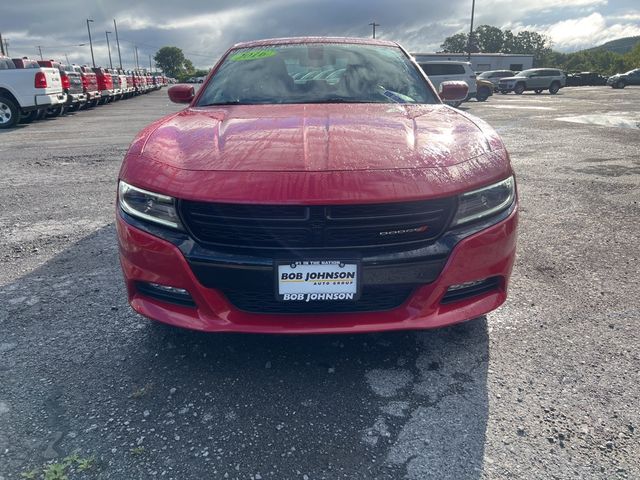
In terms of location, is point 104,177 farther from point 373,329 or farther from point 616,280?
point 616,280

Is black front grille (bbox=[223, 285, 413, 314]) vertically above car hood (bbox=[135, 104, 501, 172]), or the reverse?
car hood (bbox=[135, 104, 501, 172])

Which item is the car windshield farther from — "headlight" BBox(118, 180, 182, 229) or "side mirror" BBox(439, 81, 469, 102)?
"headlight" BBox(118, 180, 182, 229)

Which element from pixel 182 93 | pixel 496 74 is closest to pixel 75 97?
pixel 182 93

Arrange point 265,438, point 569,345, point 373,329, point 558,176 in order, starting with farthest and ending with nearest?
point 558,176, point 569,345, point 373,329, point 265,438

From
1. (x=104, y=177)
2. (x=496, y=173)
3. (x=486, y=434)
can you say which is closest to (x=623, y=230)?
(x=496, y=173)

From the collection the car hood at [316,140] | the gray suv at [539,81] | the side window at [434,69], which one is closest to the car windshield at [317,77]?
the car hood at [316,140]

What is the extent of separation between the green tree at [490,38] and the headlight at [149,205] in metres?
117

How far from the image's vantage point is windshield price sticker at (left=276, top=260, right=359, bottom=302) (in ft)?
6.10

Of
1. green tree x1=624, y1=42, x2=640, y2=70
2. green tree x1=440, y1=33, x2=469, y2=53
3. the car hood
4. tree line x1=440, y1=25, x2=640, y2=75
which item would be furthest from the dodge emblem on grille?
green tree x1=440, y1=33, x2=469, y2=53

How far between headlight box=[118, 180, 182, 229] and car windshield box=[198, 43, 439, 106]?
123 centimetres

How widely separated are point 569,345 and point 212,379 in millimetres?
1710

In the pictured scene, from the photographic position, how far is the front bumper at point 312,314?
1892 mm

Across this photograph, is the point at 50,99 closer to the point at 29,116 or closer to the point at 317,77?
the point at 29,116

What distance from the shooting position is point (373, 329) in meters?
1.95
